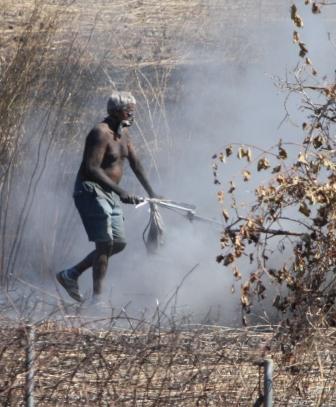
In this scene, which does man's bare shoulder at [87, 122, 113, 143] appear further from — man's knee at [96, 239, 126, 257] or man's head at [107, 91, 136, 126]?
man's knee at [96, 239, 126, 257]

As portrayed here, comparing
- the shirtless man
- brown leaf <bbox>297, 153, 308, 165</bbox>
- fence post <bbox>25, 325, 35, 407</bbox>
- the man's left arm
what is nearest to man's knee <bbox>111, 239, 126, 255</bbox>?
the shirtless man

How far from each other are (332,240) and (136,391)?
199 centimetres

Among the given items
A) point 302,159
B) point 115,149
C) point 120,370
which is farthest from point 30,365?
point 115,149

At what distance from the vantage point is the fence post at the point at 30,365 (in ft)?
17.0

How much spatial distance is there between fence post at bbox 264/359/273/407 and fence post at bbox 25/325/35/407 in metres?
1.02

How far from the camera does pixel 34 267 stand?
11.7 m

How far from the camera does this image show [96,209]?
32.0 ft

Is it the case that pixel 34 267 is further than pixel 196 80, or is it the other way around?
pixel 196 80

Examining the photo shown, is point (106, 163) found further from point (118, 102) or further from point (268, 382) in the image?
point (268, 382)

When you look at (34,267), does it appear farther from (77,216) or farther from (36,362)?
(36,362)

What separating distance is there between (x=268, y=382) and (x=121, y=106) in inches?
190

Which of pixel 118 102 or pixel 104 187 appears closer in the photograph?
pixel 118 102

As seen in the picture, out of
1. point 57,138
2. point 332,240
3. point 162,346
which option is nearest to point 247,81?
point 57,138

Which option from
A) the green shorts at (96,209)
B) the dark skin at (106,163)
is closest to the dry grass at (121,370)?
the dark skin at (106,163)
